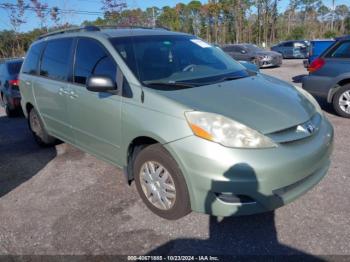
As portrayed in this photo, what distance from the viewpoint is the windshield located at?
328 centimetres

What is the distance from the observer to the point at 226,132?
2547 mm

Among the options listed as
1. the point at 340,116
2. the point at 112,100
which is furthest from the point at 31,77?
the point at 340,116

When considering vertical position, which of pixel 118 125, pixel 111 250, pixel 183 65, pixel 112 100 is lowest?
pixel 111 250

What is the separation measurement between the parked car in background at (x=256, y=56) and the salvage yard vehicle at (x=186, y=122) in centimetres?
1289

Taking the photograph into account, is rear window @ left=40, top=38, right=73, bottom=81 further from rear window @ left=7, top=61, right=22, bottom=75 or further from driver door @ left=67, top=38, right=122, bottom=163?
rear window @ left=7, top=61, right=22, bottom=75

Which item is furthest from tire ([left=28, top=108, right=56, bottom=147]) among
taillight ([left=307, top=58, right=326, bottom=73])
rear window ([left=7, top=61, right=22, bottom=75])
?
taillight ([left=307, top=58, right=326, bottom=73])

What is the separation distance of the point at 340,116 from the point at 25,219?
5.69m

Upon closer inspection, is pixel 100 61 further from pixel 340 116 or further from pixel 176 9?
pixel 176 9

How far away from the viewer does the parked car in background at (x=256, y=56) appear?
53.1 ft

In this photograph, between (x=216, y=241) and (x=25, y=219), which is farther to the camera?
(x=25, y=219)

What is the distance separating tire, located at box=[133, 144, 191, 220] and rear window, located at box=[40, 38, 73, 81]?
72.0 inches

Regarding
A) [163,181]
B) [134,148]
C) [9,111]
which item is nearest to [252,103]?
[163,181]

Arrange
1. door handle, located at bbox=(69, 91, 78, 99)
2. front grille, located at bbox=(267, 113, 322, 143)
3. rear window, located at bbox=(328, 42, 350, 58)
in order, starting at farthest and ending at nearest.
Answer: rear window, located at bbox=(328, 42, 350, 58) → door handle, located at bbox=(69, 91, 78, 99) → front grille, located at bbox=(267, 113, 322, 143)

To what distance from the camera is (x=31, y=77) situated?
507cm
